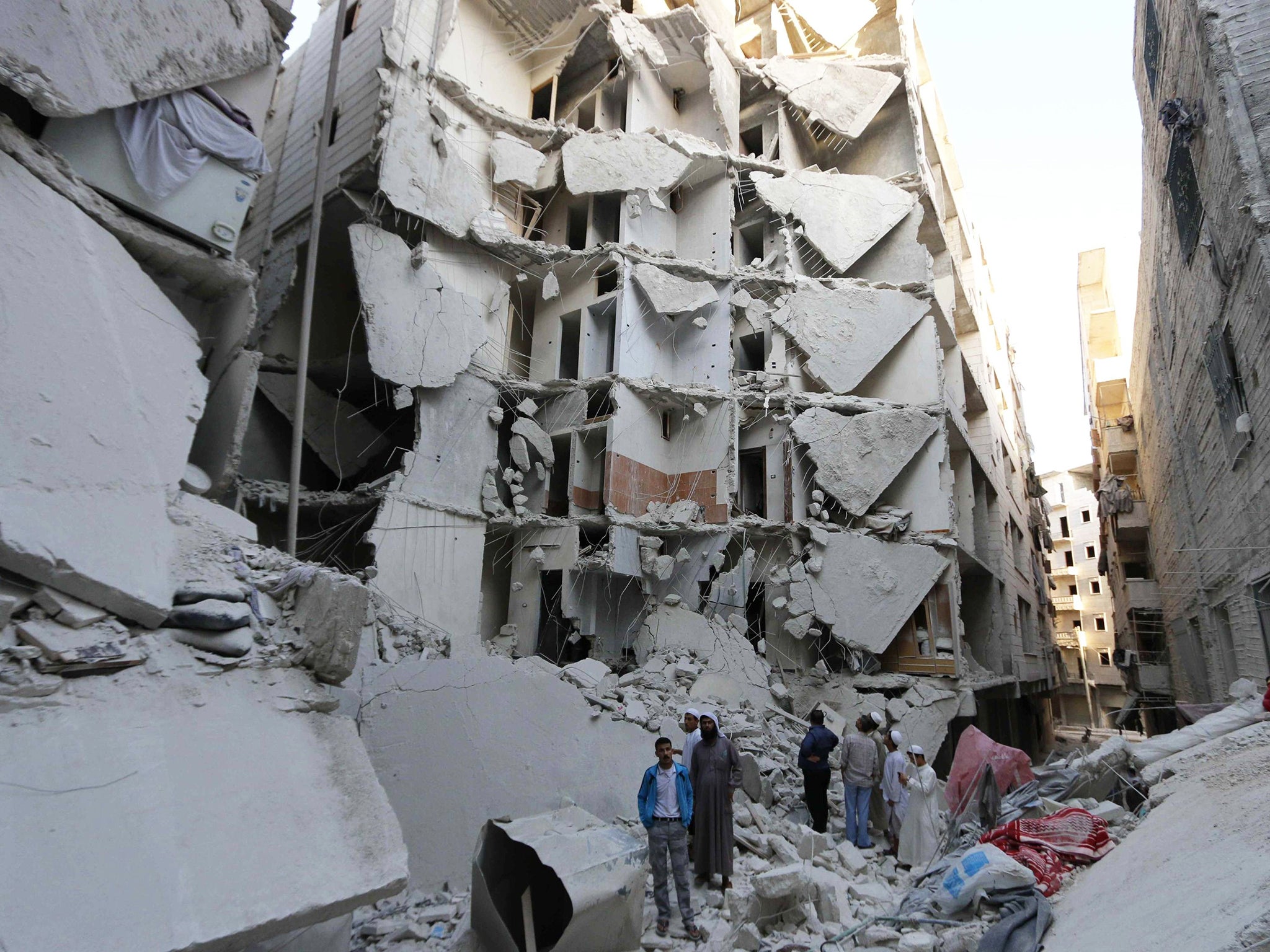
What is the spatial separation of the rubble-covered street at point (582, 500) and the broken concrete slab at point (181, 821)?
0.02m

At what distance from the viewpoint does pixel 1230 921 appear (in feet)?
9.30

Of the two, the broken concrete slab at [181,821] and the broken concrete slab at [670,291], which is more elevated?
the broken concrete slab at [670,291]

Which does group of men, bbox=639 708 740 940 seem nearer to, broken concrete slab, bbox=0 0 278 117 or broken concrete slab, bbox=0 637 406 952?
broken concrete slab, bbox=0 637 406 952

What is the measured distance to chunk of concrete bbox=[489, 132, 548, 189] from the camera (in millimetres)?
15461

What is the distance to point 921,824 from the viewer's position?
6.84 meters

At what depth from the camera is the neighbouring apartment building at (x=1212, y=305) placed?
7.66 meters

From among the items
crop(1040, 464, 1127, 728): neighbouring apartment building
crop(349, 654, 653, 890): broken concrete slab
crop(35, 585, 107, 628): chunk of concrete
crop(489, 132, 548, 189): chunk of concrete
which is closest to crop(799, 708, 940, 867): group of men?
crop(349, 654, 653, 890): broken concrete slab

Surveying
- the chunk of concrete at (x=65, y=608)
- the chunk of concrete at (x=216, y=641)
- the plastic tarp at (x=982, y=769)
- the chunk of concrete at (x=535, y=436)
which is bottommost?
the plastic tarp at (x=982, y=769)

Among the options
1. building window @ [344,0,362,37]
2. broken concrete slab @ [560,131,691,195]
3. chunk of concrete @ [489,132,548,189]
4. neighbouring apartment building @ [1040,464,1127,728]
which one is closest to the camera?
chunk of concrete @ [489,132,548,189]

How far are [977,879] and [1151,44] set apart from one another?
1383 centimetres

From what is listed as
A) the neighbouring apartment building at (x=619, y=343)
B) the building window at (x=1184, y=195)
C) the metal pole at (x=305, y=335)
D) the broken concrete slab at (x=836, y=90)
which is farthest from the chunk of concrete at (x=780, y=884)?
the broken concrete slab at (x=836, y=90)

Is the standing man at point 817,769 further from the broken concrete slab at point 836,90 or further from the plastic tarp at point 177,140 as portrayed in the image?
the broken concrete slab at point 836,90

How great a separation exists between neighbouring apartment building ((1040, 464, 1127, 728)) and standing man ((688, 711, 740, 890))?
3680 cm

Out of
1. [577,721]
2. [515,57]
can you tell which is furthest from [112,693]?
[515,57]
